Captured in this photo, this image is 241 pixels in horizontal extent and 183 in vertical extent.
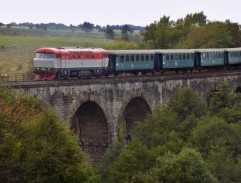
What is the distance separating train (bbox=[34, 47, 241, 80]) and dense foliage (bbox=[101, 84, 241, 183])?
5.61 metres

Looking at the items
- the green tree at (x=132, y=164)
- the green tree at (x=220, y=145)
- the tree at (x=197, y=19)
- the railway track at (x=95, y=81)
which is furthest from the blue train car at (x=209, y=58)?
the tree at (x=197, y=19)

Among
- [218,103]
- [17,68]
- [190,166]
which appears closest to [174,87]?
[218,103]

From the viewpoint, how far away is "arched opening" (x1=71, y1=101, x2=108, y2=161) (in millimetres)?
47875

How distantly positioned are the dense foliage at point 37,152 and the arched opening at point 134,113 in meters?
21.0

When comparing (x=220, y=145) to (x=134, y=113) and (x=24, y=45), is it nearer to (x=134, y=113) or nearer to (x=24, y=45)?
(x=134, y=113)

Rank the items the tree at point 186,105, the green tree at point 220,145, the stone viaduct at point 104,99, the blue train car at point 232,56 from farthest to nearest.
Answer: the blue train car at point 232,56
the tree at point 186,105
the stone viaduct at point 104,99
the green tree at point 220,145

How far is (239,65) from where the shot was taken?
258 ft

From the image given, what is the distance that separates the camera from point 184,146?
3872 cm

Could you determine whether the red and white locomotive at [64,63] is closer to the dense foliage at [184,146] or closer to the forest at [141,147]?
the forest at [141,147]

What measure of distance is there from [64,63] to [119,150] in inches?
346

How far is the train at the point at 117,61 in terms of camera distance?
47.0 metres

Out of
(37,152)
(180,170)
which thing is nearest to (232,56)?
(180,170)

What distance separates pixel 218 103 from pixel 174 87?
4.26 m

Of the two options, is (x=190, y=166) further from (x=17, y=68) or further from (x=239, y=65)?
(x=17, y=68)
